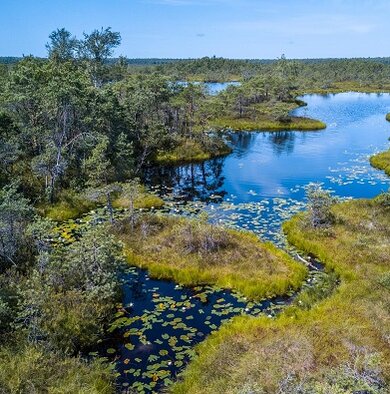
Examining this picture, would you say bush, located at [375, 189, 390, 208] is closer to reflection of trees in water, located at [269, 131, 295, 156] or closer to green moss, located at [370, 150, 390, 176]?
green moss, located at [370, 150, 390, 176]

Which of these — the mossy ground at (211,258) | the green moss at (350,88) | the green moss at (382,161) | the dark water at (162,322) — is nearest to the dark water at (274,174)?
the green moss at (382,161)

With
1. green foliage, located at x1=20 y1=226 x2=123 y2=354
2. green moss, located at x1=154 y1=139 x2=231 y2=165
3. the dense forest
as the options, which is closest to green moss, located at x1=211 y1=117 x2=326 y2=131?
the dense forest

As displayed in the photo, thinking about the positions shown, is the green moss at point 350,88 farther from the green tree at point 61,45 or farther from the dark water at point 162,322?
the dark water at point 162,322

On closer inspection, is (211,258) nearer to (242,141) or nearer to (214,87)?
(242,141)

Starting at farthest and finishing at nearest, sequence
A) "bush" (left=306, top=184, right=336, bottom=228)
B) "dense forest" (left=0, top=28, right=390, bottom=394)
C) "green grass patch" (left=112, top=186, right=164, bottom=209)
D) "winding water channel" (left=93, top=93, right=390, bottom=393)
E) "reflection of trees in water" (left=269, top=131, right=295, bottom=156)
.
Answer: "reflection of trees in water" (left=269, top=131, right=295, bottom=156) → "green grass patch" (left=112, top=186, right=164, bottom=209) → "bush" (left=306, top=184, right=336, bottom=228) → "winding water channel" (left=93, top=93, right=390, bottom=393) → "dense forest" (left=0, top=28, right=390, bottom=394)

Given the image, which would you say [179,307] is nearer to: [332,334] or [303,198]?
[332,334]

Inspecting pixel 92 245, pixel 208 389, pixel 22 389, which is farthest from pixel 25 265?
pixel 208 389
